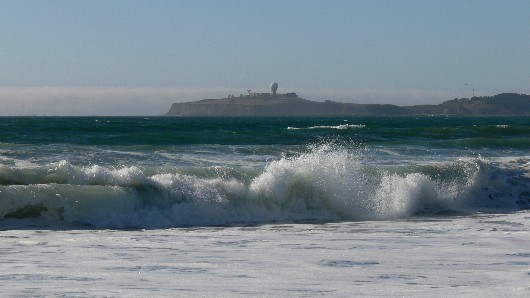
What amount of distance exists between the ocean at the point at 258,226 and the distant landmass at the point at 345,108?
152665 millimetres

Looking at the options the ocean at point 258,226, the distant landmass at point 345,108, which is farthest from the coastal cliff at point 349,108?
the ocean at point 258,226

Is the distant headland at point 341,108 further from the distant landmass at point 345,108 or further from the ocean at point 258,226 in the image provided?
the ocean at point 258,226

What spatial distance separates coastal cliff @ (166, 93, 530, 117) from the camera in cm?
17088

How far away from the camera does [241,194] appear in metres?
14.3

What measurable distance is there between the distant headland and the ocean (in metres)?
153

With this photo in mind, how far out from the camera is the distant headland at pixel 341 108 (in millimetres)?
170875

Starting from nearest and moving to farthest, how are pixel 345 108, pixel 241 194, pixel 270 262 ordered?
pixel 270 262
pixel 241 194
pixel 345 108

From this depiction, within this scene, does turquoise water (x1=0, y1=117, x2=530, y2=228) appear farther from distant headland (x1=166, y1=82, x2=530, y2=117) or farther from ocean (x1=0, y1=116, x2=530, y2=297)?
distant headland (x1=166, y1=82, x2=530, y2=117)

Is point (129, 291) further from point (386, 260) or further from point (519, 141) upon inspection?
point (519, 141)

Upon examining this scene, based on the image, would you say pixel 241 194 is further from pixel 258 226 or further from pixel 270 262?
pixel 270 262

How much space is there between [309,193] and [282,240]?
182 inches

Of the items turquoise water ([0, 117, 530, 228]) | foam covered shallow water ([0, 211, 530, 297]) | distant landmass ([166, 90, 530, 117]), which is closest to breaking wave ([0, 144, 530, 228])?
turquoise water ([0, 117, 530, 228])

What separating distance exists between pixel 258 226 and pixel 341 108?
547 feet

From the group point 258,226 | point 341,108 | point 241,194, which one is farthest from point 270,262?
point 341,108
